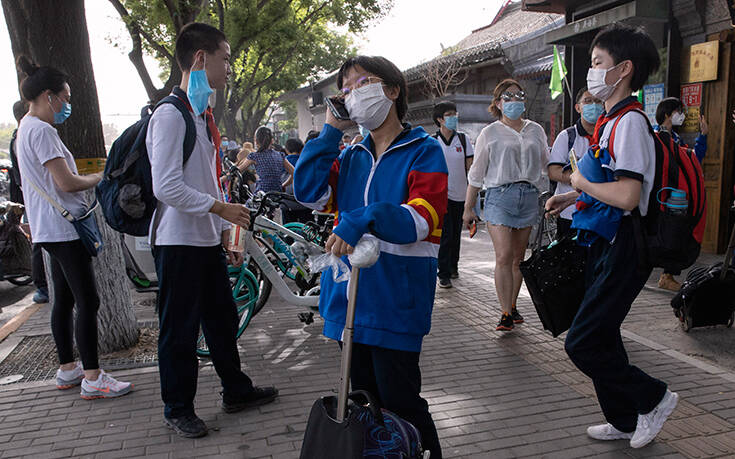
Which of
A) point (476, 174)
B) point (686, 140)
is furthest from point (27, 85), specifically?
point (686, 140)

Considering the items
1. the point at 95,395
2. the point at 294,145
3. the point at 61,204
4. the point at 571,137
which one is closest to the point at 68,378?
the point at 95,395

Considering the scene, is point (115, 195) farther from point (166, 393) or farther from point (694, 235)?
point (694, 235)

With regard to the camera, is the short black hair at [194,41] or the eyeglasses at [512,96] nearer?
the short black hair at [194,41]

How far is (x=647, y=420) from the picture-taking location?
9.53 feet

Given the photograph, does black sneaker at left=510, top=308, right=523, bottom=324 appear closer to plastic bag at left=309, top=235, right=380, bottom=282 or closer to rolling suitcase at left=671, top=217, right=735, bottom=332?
rolling suitcase at left=671, top=217, right=735, bottom=332

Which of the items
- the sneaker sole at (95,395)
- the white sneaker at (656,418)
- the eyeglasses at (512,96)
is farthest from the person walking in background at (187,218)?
the eyeglasses at (512,96)

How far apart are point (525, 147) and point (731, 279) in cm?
204

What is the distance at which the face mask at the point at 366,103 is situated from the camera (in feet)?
7.36

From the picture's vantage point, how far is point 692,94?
8.08m

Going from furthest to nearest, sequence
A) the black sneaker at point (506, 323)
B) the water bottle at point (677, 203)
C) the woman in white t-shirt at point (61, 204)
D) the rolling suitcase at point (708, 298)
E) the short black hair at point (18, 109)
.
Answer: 1. the short black hair at point (18, 109)
2. the black sneaker at point (506, 323)
3. the rolling suitcase at point (708, 298)
4. the woman in white t-shirt at point (61, 204)
5. the water bottle at point (677, 203)

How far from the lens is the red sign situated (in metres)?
7.96

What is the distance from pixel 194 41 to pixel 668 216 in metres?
2.55

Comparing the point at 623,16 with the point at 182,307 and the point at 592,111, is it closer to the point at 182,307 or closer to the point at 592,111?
the point at 592,111

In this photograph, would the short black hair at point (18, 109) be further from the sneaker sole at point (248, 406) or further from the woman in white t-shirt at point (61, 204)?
the sneaker sole at point (248, 406)
